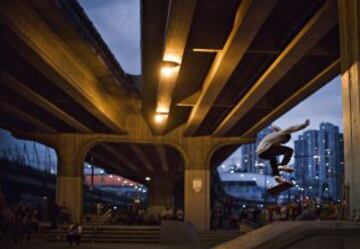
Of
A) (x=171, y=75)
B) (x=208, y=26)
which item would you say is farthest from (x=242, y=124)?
(x=208, y=26)

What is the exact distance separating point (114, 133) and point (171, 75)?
64.6 ft

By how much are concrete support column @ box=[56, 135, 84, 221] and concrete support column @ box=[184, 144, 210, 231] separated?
23.5ft

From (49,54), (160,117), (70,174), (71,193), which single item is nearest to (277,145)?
(49,54)

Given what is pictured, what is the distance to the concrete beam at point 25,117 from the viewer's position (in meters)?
34.3

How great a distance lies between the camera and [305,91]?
1135 inches

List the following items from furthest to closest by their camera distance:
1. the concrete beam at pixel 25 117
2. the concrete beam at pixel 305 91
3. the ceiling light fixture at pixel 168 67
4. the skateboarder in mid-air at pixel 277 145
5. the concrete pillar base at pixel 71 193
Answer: the concrete pillar base at pixel 71 193 < the concrete beam at pixel 25 117 < the concrete beam at pixel 305 91 < the ceiling light fixture at pixel 168 67 < the skateboarder in mid-air at pixel 277 145

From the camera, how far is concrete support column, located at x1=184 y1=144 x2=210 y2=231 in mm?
43688

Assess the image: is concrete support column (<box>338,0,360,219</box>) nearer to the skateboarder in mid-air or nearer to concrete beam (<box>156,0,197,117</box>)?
the skateboarder in mid-air

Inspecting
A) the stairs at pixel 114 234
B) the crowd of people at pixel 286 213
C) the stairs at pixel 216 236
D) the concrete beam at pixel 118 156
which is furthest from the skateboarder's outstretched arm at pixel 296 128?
the concrete beam at pixel 118 156

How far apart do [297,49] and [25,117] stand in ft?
67.9

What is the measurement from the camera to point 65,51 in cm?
2444

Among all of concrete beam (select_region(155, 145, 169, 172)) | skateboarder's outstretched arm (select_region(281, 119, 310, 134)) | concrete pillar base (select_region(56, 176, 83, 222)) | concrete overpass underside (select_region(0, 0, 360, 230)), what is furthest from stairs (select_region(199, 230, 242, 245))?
skateboarder's outstretched arm (select_region(281, 119, 310, 134))

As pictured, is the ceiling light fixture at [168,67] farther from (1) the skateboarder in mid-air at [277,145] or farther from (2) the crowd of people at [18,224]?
(2) the crowd of people at [18,224]

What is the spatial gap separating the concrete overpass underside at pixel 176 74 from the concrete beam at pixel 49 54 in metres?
0.04
